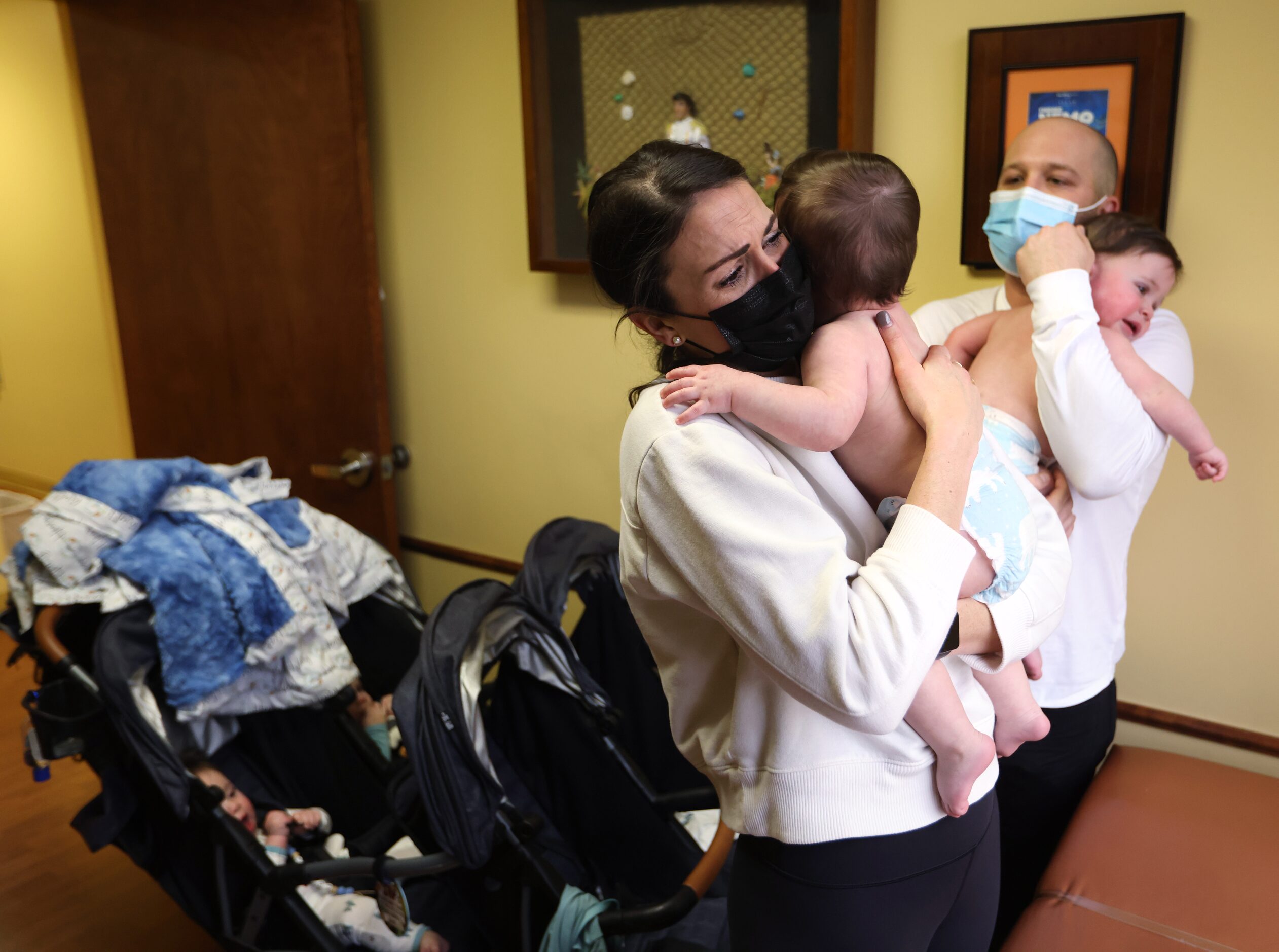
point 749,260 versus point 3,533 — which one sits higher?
point 749,260

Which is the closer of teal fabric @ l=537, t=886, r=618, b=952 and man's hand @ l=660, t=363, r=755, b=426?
man's hand @ l=660, t=363, r=755, b=426

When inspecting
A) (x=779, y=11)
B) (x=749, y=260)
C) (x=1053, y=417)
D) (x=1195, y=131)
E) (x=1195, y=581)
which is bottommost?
(x=1195, y=581)

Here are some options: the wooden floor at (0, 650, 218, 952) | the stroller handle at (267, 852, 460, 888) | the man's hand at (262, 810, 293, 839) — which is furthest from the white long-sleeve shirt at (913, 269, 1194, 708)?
the wooden floor at (0, 650, 218, 952)

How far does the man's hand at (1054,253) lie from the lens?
138cm

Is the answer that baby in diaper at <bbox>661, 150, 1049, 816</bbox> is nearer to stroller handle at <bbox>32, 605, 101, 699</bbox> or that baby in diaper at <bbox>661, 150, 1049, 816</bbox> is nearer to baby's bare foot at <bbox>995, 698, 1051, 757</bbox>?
baby's bare foot at <bbox>995, 698, 1051, 757</bbox>

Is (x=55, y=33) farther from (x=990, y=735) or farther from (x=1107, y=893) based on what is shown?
(x=1107, y=893)

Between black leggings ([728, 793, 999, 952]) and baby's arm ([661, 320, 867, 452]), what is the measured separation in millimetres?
412

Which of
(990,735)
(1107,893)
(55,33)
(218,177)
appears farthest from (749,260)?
(55,33)

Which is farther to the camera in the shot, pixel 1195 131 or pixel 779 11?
pixel 779 11

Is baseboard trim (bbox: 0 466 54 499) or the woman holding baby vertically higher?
the woman holding baby

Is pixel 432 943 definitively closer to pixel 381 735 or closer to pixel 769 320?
pixel 381 735

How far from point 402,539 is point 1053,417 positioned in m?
2.27

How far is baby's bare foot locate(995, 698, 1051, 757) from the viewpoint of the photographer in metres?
1.09

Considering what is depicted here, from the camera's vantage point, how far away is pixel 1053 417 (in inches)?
52.9
